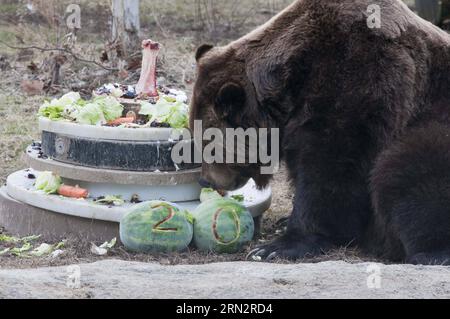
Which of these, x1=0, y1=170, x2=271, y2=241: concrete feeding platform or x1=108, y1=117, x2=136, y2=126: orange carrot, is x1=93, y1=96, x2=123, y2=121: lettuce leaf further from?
x1=0, y1=170, x2=271, y2=241: concrete feeding platform

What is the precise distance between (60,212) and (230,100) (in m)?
1.53

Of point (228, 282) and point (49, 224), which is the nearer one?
point (228, 282)

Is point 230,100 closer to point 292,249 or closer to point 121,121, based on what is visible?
point 121,121

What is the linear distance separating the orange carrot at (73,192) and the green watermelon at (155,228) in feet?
1.87

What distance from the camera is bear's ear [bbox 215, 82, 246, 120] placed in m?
Result: 6.33

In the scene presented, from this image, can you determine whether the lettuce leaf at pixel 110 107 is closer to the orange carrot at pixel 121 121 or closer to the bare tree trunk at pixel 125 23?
the orange carrot at pixel 121 121

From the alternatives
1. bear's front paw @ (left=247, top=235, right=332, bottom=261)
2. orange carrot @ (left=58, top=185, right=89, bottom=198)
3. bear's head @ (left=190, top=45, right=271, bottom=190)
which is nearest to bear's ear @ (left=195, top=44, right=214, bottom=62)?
bear's head @ (left=190, top=45, right=271, bottom=190)

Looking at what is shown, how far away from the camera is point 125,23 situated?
12.3 m

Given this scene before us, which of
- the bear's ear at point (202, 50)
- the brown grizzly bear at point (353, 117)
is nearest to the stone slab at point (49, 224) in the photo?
the brown grizzly bear at point (353, 117)

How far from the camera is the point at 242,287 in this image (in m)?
4.48

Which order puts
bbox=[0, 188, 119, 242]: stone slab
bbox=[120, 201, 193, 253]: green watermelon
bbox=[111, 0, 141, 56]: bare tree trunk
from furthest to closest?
bbox=[111, 0, 141, 56]: bare tree trunk
bbox=[0, 188, 119, 242]: stone slab
bbox=[120, 201, 193, 253]: green watermelon

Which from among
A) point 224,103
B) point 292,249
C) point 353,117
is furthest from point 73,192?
point 353,117
